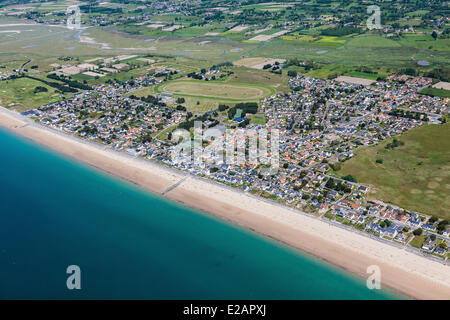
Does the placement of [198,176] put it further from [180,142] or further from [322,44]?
[322,44]

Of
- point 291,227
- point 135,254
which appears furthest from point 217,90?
point 135,254
